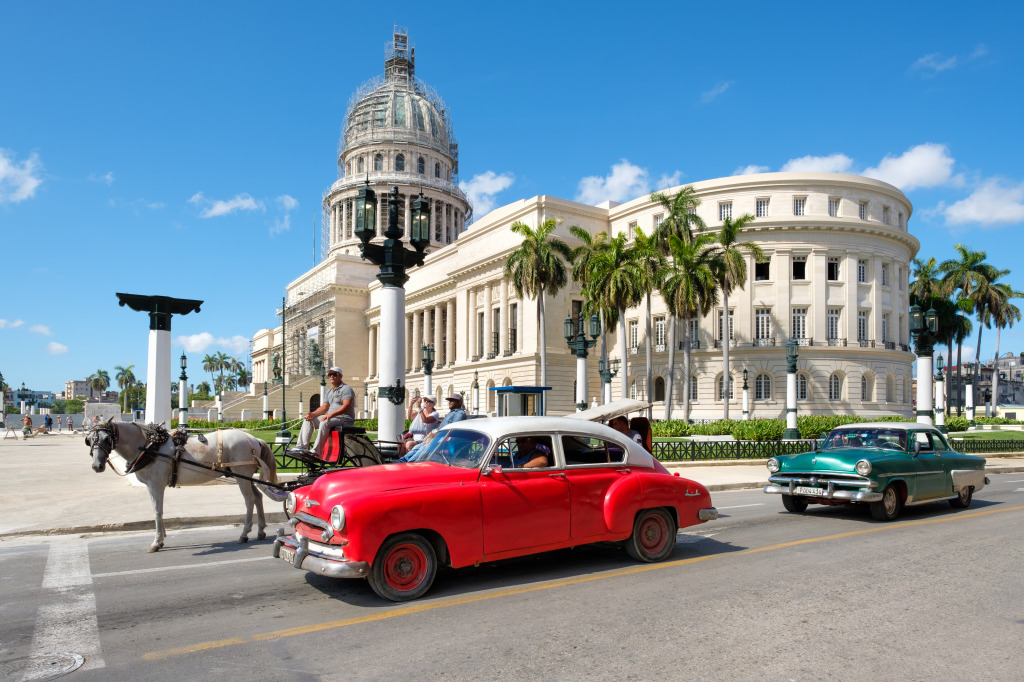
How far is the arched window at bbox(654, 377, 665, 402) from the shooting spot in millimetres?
55125

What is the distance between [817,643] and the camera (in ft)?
18.6

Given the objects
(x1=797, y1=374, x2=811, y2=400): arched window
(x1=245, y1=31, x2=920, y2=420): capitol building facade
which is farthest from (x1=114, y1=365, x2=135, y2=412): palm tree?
(x1=797, y1=374, x2=811, y2=400): arched window

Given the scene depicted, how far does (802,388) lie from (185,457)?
1870 inches

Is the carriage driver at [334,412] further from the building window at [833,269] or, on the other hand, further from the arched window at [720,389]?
the building window at [833,269]

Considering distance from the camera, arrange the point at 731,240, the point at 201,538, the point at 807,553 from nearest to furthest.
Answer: the point at 807,553 → the point at 201,538 → the point at 731,240

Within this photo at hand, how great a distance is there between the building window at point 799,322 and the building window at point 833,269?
10.7 ft

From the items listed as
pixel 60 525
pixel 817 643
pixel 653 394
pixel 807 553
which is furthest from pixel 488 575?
pixel 653 394

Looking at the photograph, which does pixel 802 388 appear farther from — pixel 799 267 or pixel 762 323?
pixel 799 267

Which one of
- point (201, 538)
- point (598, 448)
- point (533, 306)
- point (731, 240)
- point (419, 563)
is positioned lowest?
point (201, 538)

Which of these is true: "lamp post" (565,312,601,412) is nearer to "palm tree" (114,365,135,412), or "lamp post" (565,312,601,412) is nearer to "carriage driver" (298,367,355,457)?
"carriage driver" (298,367,355,457)

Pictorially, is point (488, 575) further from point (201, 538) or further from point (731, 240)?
point (731, 240)

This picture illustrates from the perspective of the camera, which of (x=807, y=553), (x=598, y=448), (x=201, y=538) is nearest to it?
(x=598, y=448)

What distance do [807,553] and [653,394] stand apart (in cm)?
4640

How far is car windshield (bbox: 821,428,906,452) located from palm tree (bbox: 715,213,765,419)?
3516 cm
